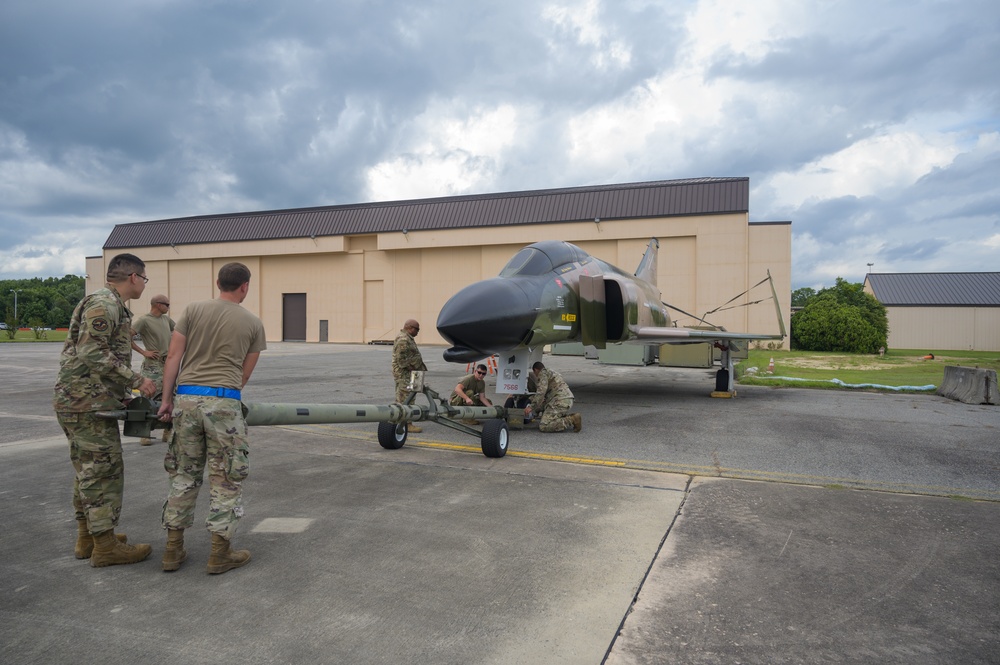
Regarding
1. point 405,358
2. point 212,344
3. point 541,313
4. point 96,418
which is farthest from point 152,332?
point 541,313

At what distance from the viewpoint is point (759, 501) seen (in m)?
5.33

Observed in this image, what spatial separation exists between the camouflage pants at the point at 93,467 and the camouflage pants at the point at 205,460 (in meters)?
0.43

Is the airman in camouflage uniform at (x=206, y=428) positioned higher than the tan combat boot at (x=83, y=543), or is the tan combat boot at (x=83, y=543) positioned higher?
the airman in camouflage uniform at (x=206, y=428)

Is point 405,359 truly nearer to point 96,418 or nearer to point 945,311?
point 96,418

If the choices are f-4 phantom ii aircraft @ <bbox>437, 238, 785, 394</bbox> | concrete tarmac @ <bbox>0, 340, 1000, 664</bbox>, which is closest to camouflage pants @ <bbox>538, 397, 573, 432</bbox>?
f-4 phantom ii aircraft @ <bbox>437, 238, 785, 394</bbox>

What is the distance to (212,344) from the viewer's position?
376 centimetres

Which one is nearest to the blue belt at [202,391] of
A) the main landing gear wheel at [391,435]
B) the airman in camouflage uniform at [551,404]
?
the main landing gear wheel at [391,435]

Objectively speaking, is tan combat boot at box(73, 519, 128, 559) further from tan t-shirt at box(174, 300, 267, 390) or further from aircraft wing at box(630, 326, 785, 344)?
aircraft wing at box(630, 326, 785, 344)

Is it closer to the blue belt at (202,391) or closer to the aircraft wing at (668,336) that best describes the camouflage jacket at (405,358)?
the aircraft wing at (668,336)

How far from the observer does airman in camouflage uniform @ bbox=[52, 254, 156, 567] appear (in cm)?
374

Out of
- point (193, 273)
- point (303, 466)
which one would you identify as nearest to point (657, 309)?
point (303, 466)

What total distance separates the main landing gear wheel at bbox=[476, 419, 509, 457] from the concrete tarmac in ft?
0.42

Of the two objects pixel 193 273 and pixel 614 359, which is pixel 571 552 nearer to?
pixel 614 359

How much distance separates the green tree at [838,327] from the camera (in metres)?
32.9
